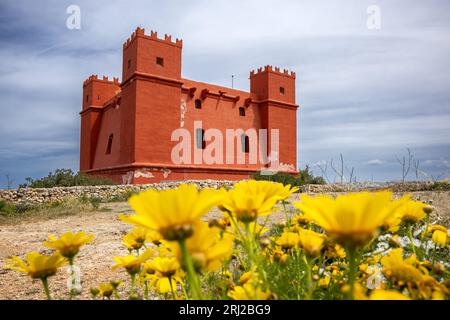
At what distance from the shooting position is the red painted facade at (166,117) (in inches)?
578

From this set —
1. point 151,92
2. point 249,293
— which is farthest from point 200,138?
point 249,293

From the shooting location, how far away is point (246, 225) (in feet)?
2.74

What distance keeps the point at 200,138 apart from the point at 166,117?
2.17 meters

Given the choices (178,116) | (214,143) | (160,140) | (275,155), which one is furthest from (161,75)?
(275,155)

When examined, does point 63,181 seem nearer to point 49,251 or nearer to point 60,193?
point 60,193

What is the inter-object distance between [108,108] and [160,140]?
5172 millimetres

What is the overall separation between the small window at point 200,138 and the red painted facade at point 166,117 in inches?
2.1

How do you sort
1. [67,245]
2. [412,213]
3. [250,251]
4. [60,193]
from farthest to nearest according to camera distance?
[60,193] → [412,213] → [67,245] → [250,251]

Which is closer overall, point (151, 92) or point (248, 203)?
point (248, 203)

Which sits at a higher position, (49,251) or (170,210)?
(170,210)

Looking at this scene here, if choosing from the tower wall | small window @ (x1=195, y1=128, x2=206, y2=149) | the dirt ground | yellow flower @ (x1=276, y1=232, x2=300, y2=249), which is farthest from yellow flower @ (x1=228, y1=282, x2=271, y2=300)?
the tower wall

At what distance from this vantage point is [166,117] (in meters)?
15.2

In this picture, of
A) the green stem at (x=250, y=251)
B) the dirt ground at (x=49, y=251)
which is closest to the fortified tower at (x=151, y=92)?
the dirt ground at (x=49, y=251)

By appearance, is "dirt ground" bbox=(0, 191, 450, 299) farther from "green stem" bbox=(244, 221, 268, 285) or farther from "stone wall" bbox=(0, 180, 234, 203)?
"stone wall" bbox=(0, 180, 234, 203)
